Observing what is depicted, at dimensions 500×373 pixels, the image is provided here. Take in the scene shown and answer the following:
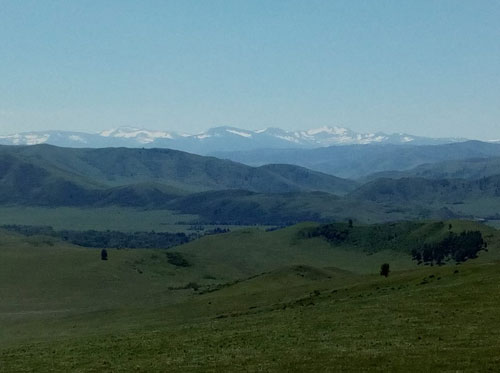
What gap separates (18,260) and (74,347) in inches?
5419

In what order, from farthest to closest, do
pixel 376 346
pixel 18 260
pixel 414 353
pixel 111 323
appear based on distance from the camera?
pixel 18 260 < pixel 111 323 < pixel 376 346 < pixel 414 353

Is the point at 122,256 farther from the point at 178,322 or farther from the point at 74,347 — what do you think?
the point at 74,347

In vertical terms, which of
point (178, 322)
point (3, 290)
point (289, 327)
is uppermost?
point (289, 327)

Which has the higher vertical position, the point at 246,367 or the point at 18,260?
the point at 246,367

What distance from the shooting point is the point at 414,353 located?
37.0 metres

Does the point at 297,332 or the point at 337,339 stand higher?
the point at 337,339

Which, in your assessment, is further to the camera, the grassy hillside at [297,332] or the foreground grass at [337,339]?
the grassy hillside at [297,332]

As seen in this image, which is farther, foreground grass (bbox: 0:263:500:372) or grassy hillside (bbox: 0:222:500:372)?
grassy hillside (bbox: 0:222:500:372)

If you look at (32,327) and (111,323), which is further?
(32,327)

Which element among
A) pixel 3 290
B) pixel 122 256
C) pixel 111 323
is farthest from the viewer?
pixel 122 256

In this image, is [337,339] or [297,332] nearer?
[337,339]

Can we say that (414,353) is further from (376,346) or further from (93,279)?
(93,279)

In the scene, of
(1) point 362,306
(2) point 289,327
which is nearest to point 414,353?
(2) point 289,327

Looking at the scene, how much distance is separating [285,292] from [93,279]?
8987 cm
